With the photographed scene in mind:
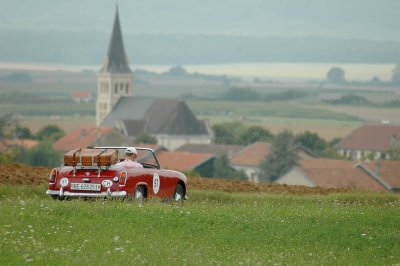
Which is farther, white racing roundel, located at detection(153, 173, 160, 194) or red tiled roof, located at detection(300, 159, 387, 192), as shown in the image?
red tiled roof, located at detection(300, 159, 387, 192)

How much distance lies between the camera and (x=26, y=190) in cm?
2217

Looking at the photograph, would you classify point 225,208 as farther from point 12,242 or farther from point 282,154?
point 282,154

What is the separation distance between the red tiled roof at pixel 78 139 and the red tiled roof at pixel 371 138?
38.2m

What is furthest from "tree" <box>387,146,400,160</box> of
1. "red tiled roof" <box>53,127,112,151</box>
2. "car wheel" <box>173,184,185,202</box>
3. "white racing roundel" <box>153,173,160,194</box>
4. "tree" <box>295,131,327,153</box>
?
"white racing roundel" <box>153,173,160,194</box>

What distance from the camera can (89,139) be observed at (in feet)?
600

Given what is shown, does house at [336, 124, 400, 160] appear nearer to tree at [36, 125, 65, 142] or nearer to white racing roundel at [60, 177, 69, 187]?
tree at [36, 125, 65, 142]

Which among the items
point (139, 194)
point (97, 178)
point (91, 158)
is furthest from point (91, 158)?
point (139, 194)

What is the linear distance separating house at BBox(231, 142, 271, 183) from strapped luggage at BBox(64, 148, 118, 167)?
126586 millimetres

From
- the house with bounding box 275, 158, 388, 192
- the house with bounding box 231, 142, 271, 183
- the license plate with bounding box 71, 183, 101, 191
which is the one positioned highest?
the license plate with bounding box 71, 183, 101, 191

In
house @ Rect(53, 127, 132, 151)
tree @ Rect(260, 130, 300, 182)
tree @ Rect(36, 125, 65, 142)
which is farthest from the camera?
tree @ Rect(36, 125, 65, 142)

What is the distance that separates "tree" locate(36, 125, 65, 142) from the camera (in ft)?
589

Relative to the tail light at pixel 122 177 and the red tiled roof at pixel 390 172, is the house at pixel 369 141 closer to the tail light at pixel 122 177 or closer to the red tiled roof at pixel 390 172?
the red tiled roof at pixel 390 172

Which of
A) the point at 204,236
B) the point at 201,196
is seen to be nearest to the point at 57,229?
the point at 204,236

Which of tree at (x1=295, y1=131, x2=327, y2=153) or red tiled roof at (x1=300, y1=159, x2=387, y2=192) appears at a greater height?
red tiled roof at (x1=300, y1=159, x2=387, y2=192)
